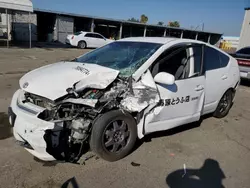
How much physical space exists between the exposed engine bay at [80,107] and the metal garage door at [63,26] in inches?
962

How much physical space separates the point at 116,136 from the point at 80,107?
0.65 m

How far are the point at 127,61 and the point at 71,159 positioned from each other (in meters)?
1.65

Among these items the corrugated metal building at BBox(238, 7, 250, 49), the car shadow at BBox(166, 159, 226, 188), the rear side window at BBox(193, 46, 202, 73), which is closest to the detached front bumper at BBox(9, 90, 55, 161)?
Result: the car shadow at BBox(166, 159, 226, 188)

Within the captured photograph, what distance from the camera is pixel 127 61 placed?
354cm

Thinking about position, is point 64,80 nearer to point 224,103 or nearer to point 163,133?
point 163,133

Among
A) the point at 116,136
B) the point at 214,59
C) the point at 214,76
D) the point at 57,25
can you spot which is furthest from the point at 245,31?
the point at 116,136

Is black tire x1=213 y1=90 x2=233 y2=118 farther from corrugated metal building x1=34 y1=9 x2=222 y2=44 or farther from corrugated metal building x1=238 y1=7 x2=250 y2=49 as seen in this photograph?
corrugated metal building x1=34 y1=9 x2=222 y2=44

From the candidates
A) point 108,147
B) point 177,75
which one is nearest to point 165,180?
point 108,147

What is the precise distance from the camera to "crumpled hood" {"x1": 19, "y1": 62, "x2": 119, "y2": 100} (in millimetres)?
2840

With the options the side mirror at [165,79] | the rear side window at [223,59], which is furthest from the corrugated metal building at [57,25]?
the side mirror at [165,79]

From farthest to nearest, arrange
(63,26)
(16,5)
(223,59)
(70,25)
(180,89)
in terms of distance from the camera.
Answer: (70,25), (63,26), (16,5), (223,59), (180,89)

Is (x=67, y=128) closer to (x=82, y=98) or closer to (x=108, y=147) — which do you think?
(x=82, y=98)

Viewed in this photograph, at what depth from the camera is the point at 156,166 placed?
3.13 meters

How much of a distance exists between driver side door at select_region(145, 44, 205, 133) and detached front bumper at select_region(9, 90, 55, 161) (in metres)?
1.43
